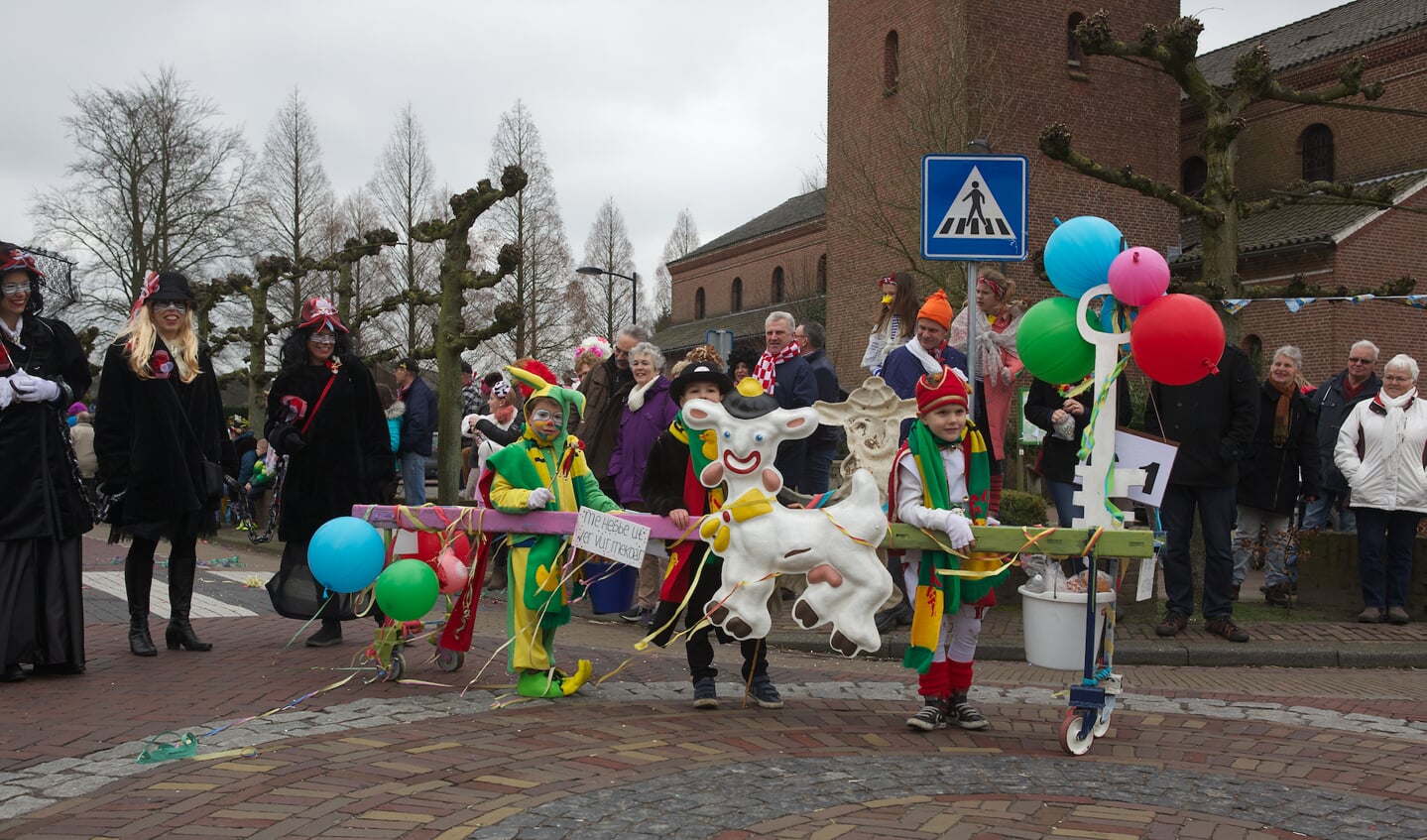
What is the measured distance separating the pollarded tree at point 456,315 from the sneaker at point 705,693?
39.4 feet

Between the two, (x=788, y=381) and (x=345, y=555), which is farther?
(x=788, y=381)

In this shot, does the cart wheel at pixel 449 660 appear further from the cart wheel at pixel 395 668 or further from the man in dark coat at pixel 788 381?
the man in dark coat at pixel 788 381

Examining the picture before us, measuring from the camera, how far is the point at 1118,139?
30.5m

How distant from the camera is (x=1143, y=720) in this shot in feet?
19.9

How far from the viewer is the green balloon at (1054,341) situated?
5488mm

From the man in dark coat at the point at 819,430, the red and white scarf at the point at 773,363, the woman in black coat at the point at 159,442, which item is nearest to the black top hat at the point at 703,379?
the red and white scarf at the point at 773,363

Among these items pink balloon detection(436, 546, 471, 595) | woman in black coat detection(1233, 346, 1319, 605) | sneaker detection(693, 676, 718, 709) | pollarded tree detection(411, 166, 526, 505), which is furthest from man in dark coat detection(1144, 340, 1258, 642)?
pollarded tree detection(411, 166, 526, 505)

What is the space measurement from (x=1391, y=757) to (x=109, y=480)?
22.9ft

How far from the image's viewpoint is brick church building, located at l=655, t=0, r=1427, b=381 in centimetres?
2641

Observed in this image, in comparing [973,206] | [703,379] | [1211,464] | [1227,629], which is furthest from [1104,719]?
[1227,629]

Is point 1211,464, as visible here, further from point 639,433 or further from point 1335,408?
point 639,433

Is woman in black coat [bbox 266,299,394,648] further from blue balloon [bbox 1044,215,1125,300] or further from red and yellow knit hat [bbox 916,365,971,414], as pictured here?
blue balloon [bbox 1044,215,1125,300]

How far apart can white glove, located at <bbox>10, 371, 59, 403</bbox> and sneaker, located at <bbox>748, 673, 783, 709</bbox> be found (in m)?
4.29

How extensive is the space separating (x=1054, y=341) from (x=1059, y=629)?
1278 mm
